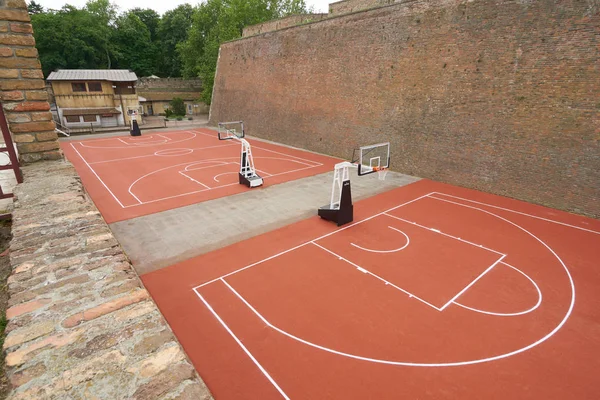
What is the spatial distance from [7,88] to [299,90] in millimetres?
19807

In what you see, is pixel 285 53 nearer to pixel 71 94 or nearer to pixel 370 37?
pixel 370 37

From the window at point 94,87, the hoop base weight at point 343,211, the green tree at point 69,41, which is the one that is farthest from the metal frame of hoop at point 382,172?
the green tree at point 69,41

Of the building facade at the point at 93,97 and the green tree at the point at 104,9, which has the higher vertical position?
the green tree at the point at 104,9

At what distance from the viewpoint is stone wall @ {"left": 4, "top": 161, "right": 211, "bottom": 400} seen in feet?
7.18

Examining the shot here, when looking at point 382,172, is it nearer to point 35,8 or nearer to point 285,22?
point 285,22

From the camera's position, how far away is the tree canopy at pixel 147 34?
39312mm

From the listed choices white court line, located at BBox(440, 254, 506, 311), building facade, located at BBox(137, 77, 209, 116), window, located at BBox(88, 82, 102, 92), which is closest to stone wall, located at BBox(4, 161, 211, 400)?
white court line, located at BBox(440, 254, 506, 311)

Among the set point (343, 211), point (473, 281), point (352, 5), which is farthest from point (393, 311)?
point (352, 5)

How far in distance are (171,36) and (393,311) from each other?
191 ft

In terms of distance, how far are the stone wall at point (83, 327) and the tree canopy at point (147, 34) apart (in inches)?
1476

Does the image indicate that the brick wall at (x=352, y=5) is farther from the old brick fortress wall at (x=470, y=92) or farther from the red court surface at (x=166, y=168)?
the red court surface at (x=166, y=168)

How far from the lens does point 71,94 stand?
29.8 metres

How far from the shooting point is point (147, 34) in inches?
2039

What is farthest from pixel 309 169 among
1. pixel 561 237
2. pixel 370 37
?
pixel 561 237
